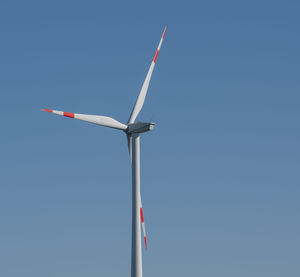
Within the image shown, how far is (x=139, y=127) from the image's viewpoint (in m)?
73.9

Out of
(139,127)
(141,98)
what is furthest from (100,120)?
(141,98)

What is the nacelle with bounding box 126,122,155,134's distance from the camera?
235ft

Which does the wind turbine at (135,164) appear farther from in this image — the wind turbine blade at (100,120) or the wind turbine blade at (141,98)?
the wind turbine blade at (141,98)

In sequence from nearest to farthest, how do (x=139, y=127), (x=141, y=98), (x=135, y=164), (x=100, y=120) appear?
(x=100, y=120) → (x=139, y=127) → (x=135, y=164) → (x=141, y=98)

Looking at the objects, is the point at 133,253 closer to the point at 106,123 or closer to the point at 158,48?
the point at 106,123

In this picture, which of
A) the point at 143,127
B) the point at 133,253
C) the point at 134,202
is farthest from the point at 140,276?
the point at 143,127

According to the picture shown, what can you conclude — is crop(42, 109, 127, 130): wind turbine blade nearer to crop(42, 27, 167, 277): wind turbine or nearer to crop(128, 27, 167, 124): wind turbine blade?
crop(42, 27, 167, 277): wind turbine

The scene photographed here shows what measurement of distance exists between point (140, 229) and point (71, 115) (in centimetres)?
1387

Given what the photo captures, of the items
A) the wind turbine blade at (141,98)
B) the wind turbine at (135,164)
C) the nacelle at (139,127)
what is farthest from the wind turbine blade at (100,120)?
the wind turbine blade at (141,98)

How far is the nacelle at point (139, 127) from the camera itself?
71.8m

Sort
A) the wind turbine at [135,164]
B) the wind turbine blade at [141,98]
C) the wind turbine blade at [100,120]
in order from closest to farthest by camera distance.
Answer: the wind turbine blade at [100,120]
the wind turbine at [135,164]
the wind turbine blade at [141,98]

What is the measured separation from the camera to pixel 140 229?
242 feet

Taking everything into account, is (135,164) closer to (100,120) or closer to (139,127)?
(139,127)

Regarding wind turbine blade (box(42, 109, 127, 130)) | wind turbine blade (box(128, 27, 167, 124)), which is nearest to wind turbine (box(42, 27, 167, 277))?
wind turbine blade (box(42, 109, 127, 130))
